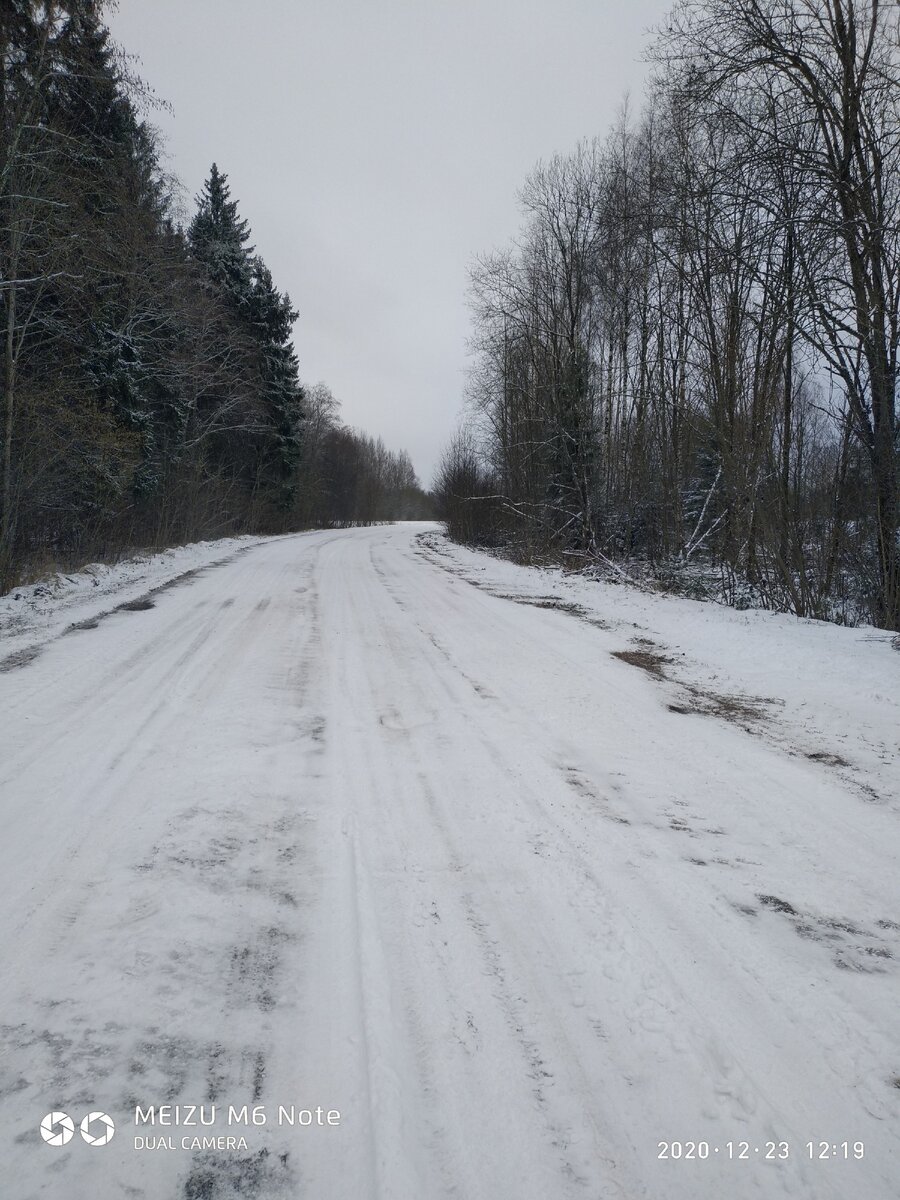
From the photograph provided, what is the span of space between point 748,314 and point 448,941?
29.8 feet

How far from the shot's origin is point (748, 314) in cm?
840

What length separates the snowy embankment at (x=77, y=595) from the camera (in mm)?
6922

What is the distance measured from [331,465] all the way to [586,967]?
53831 millimetres

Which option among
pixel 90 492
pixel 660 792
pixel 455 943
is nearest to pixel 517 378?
pixel 90 492

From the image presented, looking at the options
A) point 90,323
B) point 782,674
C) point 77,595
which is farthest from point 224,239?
point 782,674

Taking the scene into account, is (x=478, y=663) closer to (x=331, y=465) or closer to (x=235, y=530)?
(x=235, y=530)

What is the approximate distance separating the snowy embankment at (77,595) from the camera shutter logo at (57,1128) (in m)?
5.33

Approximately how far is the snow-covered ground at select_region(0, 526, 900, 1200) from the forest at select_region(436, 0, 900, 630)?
4.90 metres

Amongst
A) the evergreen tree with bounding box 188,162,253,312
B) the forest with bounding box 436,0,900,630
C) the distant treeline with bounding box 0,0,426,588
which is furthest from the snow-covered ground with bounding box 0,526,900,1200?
the evergreen tree with bounding box 188,162,253,312

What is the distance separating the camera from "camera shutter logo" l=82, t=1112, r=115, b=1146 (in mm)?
1473

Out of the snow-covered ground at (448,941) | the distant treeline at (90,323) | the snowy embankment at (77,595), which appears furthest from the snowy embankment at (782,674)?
the distant treeline at (90,323)

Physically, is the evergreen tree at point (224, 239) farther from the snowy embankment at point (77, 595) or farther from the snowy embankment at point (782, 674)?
the snowy embankment at point (782, 674)

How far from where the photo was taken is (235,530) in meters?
27.6

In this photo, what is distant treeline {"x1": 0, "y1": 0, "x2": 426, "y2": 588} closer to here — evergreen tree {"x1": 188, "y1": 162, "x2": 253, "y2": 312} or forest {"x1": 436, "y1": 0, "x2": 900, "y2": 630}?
evergreen tree {"x1": 188, "y1": 162, "x2": 253, "y2": 312}
